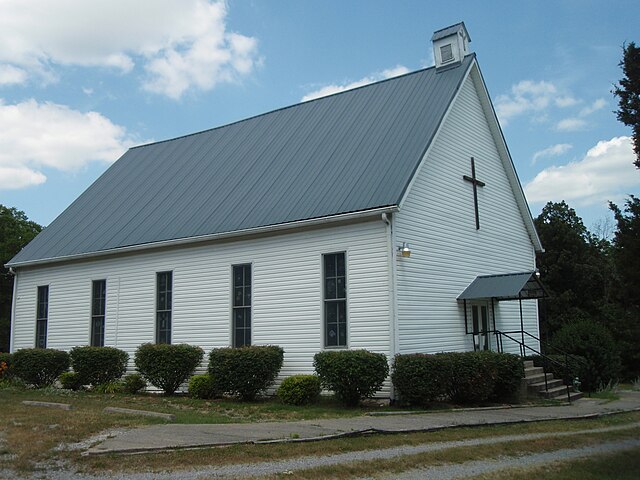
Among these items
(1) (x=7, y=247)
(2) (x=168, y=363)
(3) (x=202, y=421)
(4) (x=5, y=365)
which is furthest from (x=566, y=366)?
(1) (x=7, y=247)

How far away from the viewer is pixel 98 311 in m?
23.2

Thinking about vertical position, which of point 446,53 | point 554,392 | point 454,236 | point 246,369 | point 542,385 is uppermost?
point 446,53

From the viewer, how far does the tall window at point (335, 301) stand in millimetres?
17266

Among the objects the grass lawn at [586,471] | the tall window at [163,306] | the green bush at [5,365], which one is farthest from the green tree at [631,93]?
the green bush at [5,365]

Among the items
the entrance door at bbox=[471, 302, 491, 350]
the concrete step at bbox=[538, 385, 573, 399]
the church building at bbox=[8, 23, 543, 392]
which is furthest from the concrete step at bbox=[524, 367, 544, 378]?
the entrance door at bbox=[471, 302, 491, 350]

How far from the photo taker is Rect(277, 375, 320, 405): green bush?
16.3 metres

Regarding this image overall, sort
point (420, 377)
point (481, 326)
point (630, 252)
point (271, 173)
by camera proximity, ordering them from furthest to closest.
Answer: point (271, 173) → point (481, 326) → point (420, 377) → point (630, 252)

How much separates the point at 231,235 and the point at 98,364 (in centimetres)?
613

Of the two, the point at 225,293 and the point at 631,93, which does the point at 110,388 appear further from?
the point at 631,93

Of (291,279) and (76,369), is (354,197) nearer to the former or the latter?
(291,279)

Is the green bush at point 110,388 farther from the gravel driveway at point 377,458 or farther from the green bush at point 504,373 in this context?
the gravel driveway at point 377,458

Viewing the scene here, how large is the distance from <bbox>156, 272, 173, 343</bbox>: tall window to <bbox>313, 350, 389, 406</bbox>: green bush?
722 centimetres

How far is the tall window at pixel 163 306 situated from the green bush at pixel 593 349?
12307mm

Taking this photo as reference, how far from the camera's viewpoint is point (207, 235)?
1972 centimetres
